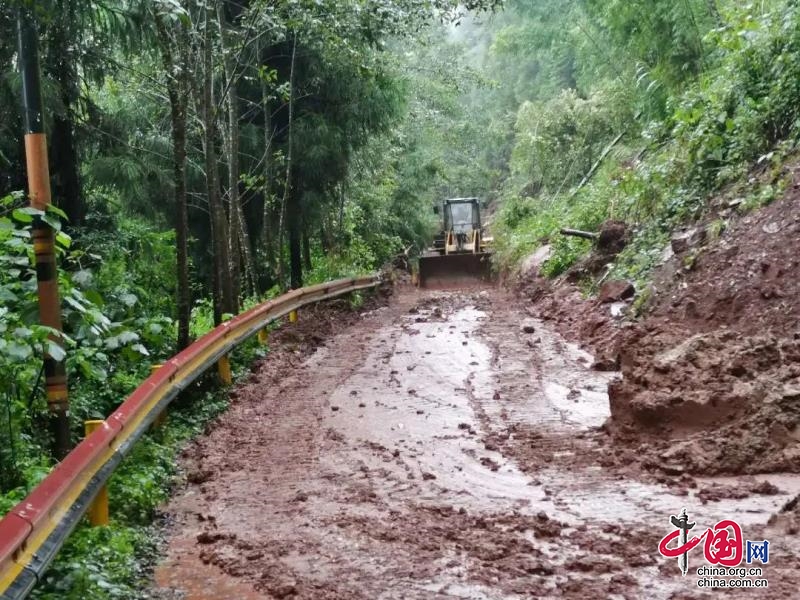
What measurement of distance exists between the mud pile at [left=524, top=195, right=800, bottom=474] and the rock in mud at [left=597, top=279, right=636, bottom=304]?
158 cm

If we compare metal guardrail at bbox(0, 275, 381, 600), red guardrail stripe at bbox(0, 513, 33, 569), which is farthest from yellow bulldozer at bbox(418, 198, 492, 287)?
red guardrail stripe at bbox(0, 513, 33, 569)

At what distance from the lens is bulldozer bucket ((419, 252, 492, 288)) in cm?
2822

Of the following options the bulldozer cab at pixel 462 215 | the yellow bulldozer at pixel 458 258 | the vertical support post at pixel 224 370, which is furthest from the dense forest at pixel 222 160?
the bulldozer cab at pixel 462 215

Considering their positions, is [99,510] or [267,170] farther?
[267,170]

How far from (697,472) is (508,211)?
29.3 meters

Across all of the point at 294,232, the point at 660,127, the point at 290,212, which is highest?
the point at 660,127

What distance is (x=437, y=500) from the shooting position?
218 inches

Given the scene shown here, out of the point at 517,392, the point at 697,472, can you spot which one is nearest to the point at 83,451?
the point at 697,472

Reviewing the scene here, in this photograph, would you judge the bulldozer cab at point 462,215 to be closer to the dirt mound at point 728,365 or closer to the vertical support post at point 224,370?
the dirt mound at point 728,365

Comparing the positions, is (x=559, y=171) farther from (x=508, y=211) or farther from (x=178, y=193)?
(x=178, y=193)

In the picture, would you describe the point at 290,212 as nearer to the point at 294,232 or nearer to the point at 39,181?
the point at 294,232
